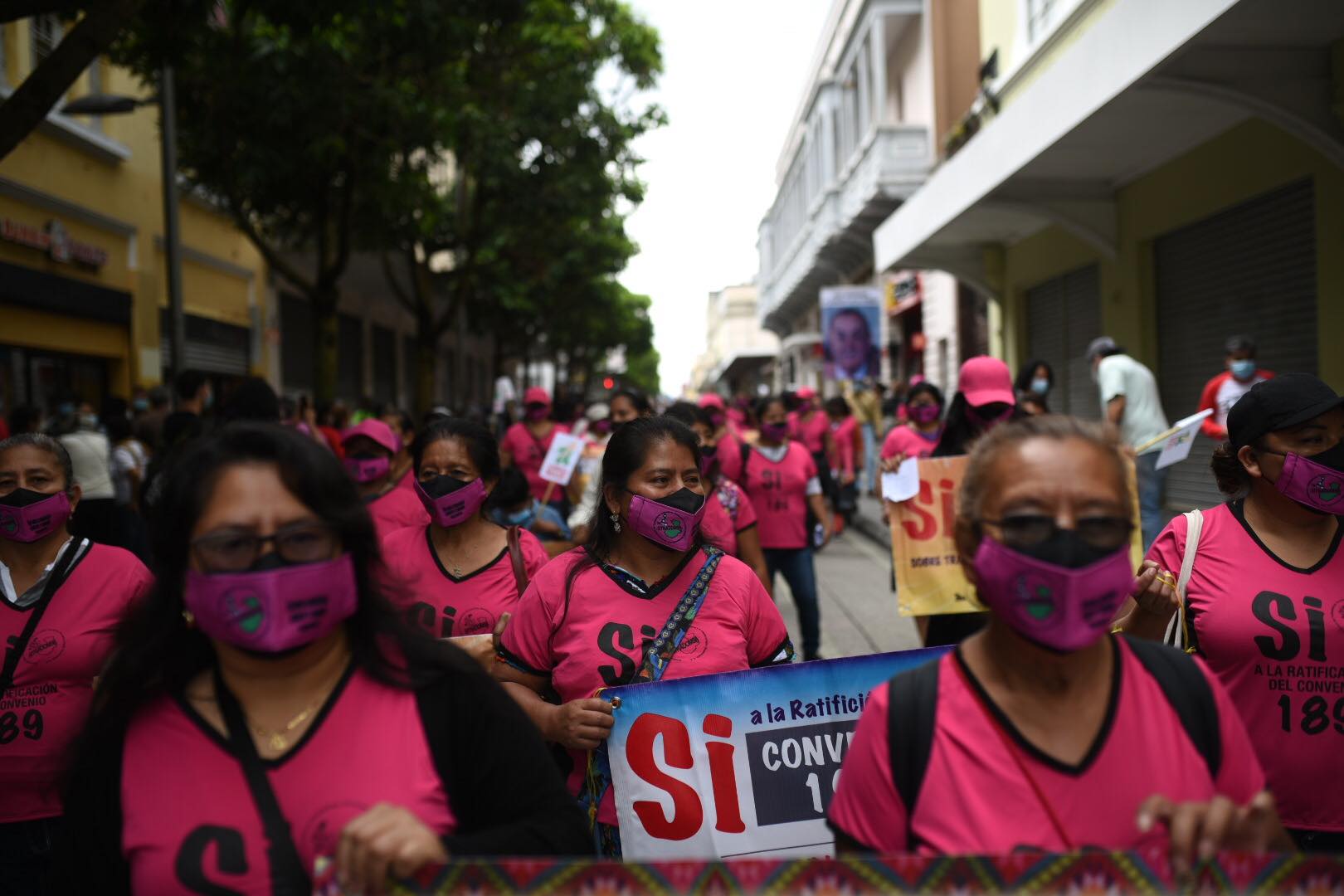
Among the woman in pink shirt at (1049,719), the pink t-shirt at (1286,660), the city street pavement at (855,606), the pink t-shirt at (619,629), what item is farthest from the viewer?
the city street pavement at (855,606)

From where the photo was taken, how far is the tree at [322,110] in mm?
12805

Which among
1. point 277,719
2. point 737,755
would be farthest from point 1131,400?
point 277,719

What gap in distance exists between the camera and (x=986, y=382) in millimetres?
5691

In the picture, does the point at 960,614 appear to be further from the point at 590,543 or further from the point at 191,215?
the point at 191,215

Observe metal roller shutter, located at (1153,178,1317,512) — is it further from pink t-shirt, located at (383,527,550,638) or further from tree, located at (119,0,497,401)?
pink t-shirt, located at (383,527,550,638)

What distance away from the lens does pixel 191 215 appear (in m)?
20.5

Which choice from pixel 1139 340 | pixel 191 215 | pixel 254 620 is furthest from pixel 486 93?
pixel 254 620

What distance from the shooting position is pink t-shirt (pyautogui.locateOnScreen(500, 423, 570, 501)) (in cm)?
949

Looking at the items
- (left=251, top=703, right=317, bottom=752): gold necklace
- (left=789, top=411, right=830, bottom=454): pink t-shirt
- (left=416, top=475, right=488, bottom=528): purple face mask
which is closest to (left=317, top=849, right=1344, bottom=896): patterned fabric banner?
(left=251, top=703, right=317, bottom=752): gold necklace

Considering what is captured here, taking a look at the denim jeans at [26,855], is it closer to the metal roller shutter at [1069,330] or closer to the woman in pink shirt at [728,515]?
the woman in pink shirt at [728,515]

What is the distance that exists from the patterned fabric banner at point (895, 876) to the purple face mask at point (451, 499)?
255 cm

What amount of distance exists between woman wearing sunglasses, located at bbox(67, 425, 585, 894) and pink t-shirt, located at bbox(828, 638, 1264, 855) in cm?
58

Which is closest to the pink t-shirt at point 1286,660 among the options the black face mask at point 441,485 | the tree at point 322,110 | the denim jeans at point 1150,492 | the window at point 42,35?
the black face mask at point 441,485

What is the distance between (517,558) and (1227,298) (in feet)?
31.8
